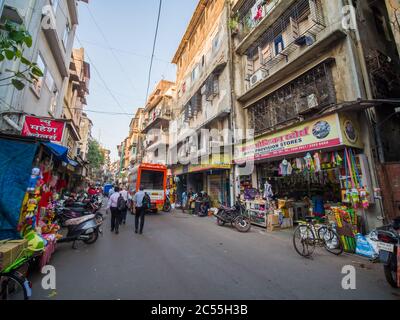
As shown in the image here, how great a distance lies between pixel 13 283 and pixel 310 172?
31.2ft

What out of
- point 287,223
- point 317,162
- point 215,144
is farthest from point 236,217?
point 215,144

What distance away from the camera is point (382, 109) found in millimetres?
7453

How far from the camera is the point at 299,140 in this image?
311 inches

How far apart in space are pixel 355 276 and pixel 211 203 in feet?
37.7

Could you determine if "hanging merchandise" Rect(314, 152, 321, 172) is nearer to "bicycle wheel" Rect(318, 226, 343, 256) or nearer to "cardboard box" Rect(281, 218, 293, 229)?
"bicycle wheel" Rect(318, 226, 343, 256)

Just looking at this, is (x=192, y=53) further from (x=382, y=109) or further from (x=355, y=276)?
(x=355, y=276)

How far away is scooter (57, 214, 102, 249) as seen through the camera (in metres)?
5.72

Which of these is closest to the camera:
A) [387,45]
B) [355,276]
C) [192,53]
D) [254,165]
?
[355,276]

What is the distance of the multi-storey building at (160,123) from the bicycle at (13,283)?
21766 millimetres

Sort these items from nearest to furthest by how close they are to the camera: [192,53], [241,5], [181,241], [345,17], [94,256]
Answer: [94,256] < [181,241] < [345,17] < [241,5] < [192,53]
